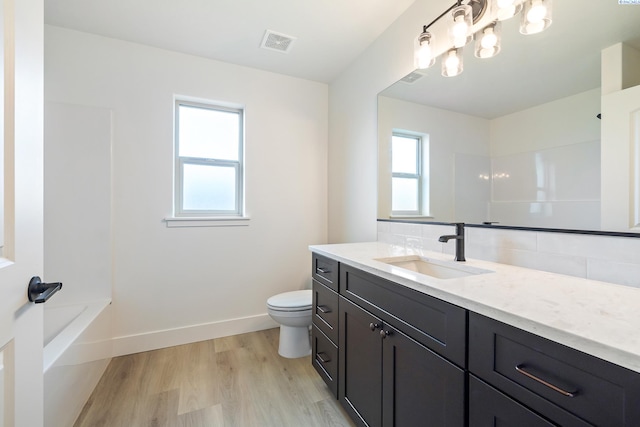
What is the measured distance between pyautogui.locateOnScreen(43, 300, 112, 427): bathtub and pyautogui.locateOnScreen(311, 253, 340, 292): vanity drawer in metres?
1.34

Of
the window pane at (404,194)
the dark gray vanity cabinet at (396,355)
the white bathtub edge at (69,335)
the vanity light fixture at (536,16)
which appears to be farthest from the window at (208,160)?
the vanity light fixture at (536,16)

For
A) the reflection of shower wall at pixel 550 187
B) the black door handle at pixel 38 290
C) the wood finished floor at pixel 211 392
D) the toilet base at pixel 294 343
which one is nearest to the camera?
the black door handle at pixel 38 290

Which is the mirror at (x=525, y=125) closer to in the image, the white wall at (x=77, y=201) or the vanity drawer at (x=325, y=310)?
the vanity drawer at (x=325, y=310)

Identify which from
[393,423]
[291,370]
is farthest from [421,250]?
[291,370]

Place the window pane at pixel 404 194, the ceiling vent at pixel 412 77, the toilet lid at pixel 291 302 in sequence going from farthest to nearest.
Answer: the toilet lid at pixel 291 302, the window pane at pixel 404 194, the ceiling vent at pixel 412 77

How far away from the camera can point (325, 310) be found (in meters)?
1.62

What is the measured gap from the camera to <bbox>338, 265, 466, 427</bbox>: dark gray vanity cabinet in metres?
0.81

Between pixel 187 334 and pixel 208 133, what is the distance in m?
1.80

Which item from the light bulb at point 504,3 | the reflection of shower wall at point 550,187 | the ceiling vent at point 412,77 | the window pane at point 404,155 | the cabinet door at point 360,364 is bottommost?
the cabinet door at point 360,364

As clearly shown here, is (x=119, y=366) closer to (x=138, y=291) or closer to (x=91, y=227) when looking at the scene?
(x=138, y=291)

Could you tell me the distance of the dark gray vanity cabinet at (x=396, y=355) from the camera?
0.81m

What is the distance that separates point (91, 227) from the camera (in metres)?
2.01

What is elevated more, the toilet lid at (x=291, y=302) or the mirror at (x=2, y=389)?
the mirror at (x=2, y=389)

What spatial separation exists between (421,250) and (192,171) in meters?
2.03
